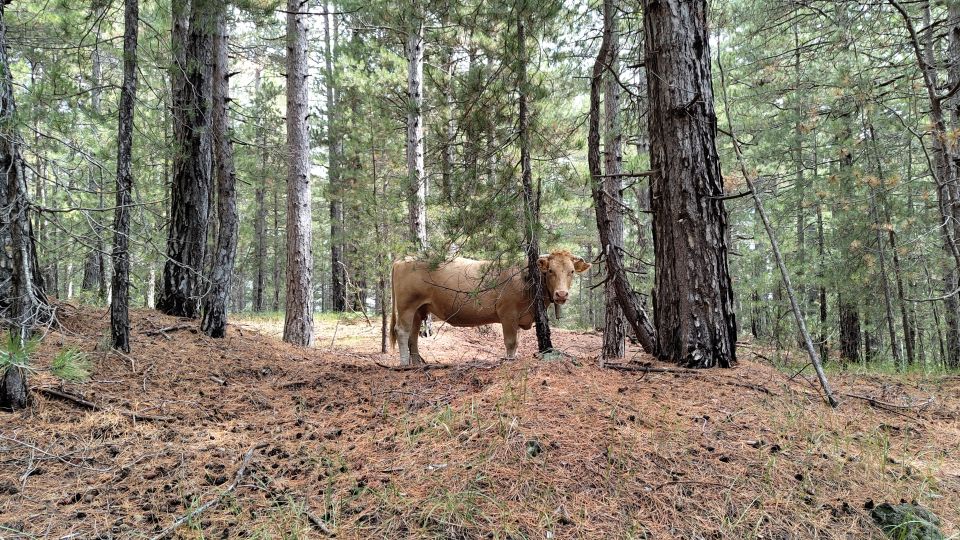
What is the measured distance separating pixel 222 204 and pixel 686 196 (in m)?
5.53

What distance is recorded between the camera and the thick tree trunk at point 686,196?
421cm

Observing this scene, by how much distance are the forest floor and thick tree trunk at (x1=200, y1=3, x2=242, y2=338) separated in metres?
2.08

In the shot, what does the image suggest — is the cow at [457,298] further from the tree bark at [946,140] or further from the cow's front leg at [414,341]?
the tree bark at [946,140]

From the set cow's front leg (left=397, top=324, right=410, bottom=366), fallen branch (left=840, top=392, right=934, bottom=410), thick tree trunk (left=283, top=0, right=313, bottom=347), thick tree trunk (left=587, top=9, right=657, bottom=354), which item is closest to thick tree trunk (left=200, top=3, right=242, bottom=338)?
thick tree trunk (left=283, top=0, right=313, bottom=347)

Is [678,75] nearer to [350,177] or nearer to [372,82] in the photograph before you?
[372,82]

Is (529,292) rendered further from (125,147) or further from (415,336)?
(125,147)

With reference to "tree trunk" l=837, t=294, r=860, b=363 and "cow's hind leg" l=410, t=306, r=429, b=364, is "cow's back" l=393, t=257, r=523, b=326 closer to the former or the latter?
"cow's hind leg" l=410, t=306, r=429, b=364

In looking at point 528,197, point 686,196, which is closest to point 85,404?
point 528,197

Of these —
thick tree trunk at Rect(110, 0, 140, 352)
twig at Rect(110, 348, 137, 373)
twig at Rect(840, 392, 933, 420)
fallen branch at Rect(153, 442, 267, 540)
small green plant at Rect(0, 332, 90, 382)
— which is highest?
thick tree trunk at Rect(110, 0, 140, 352)

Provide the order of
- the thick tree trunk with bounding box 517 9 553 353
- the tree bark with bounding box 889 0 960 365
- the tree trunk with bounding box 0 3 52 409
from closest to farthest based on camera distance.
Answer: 1. the tree trunk with bounding box 0 3 52 409
2. the thick tree trunk with bounding box 517 9 553 353
3. the tree bark with bounding box 889 0 960 365

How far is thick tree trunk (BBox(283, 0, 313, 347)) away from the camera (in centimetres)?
852

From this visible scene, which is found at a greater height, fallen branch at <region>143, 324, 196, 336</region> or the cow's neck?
the cow's neck

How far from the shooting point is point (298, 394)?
173 inches

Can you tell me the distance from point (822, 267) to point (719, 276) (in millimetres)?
→ 10161
